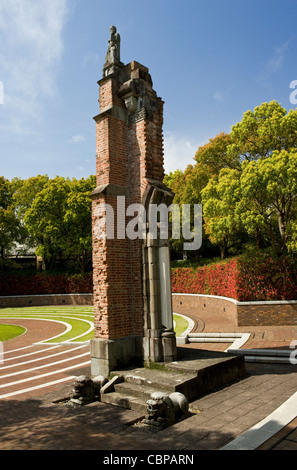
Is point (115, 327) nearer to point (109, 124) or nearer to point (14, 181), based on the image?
point (109, 124)

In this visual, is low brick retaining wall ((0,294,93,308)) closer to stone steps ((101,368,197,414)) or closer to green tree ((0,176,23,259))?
green tree ((0,176,23,259))

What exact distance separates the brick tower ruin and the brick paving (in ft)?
5.24

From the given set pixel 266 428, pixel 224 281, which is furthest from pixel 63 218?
pixel 266 428

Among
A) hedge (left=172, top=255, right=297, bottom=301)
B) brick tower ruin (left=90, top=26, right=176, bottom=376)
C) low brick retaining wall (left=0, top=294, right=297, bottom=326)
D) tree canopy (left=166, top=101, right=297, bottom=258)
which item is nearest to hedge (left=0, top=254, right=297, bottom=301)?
hedge (left=172, top=255, right=297, bottom=301)

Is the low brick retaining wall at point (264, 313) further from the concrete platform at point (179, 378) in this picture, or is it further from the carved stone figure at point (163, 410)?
the carved stone figure at point (163, 410)

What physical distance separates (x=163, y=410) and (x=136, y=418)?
71cm

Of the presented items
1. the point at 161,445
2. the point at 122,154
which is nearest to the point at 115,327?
the point at 161,445

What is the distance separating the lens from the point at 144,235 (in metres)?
8.75

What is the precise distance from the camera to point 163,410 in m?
5.78

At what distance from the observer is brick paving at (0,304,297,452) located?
5102mm

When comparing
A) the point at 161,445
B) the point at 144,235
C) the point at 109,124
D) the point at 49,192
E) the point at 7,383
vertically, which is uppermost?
the point at 49,192

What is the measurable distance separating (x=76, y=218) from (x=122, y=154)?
75.9 feet
